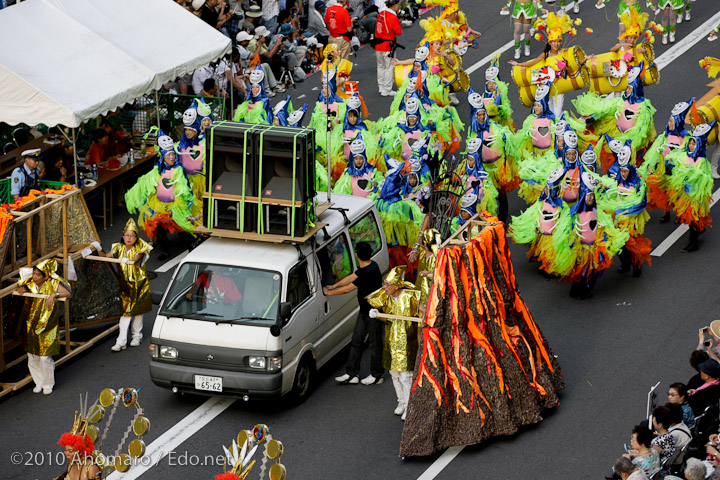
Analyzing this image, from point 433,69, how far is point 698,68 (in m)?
6.79

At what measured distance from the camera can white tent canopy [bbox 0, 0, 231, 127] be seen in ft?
54.6

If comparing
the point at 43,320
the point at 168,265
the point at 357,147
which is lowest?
the point at 168,265

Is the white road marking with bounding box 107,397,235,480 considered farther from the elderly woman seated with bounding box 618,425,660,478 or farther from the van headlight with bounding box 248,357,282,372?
the elderly woman seated with bounding box 618,425,660,478

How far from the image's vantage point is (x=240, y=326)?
12.8 m

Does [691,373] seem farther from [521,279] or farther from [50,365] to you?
[50,365]

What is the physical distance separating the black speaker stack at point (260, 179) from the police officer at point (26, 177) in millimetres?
3962

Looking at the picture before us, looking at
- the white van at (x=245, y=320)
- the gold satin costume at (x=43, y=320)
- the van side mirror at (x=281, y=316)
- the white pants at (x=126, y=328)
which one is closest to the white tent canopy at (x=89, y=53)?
the white pants at (x=126, y=328)

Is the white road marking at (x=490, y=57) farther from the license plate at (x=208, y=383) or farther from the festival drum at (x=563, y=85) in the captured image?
Answer: the license plate at (x=208, y=383)

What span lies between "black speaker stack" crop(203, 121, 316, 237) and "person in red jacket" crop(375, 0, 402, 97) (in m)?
9.92

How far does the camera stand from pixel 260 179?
1341 centimetres

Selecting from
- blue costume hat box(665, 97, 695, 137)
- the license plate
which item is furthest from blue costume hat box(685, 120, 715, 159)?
the license plate

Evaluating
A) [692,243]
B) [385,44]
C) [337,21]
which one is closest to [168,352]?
[692,243]

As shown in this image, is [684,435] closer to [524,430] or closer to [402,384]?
[524,430]

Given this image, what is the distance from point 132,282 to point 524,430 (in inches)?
197
